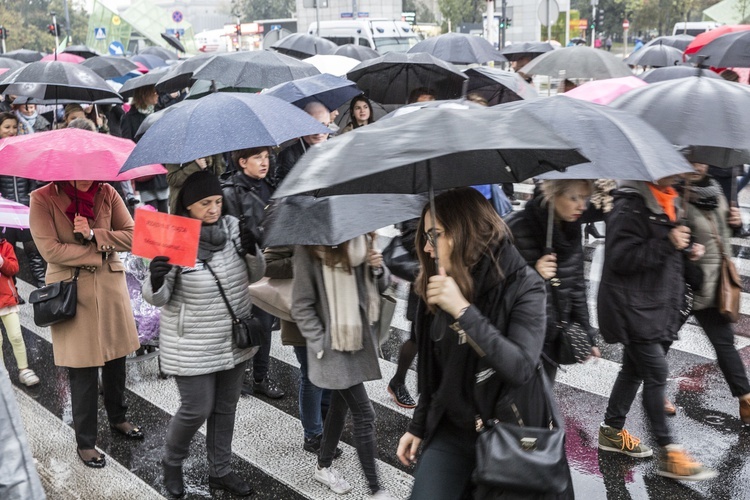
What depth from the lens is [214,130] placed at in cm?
440

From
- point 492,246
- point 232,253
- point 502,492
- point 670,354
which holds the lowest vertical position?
point 670,354

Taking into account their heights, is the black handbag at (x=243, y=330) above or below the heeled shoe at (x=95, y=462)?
above

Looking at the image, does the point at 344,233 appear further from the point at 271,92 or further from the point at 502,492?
the point at 271,92

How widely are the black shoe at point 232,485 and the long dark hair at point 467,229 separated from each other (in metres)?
2.31

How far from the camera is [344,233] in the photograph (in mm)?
4086

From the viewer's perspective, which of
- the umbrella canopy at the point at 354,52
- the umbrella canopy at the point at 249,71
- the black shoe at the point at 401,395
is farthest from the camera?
the umbrella canopy at the point at 354,52

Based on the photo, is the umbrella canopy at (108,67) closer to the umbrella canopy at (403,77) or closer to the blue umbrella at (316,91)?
the umbrella canopy at (403,77)

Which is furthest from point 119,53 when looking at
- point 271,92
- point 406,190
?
point 406,190

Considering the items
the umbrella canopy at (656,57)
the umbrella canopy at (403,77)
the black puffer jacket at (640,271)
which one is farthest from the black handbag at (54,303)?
the umbrella canopy at (656,57)

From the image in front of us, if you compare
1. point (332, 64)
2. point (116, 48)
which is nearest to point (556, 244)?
point (332, 64)

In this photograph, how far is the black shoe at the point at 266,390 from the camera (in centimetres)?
604

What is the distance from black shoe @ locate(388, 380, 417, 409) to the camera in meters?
5.81

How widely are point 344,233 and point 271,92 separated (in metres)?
3.07

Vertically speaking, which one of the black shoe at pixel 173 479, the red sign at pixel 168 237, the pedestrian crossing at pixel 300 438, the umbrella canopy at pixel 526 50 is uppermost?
the umbrella canopy at pixel 526 50
